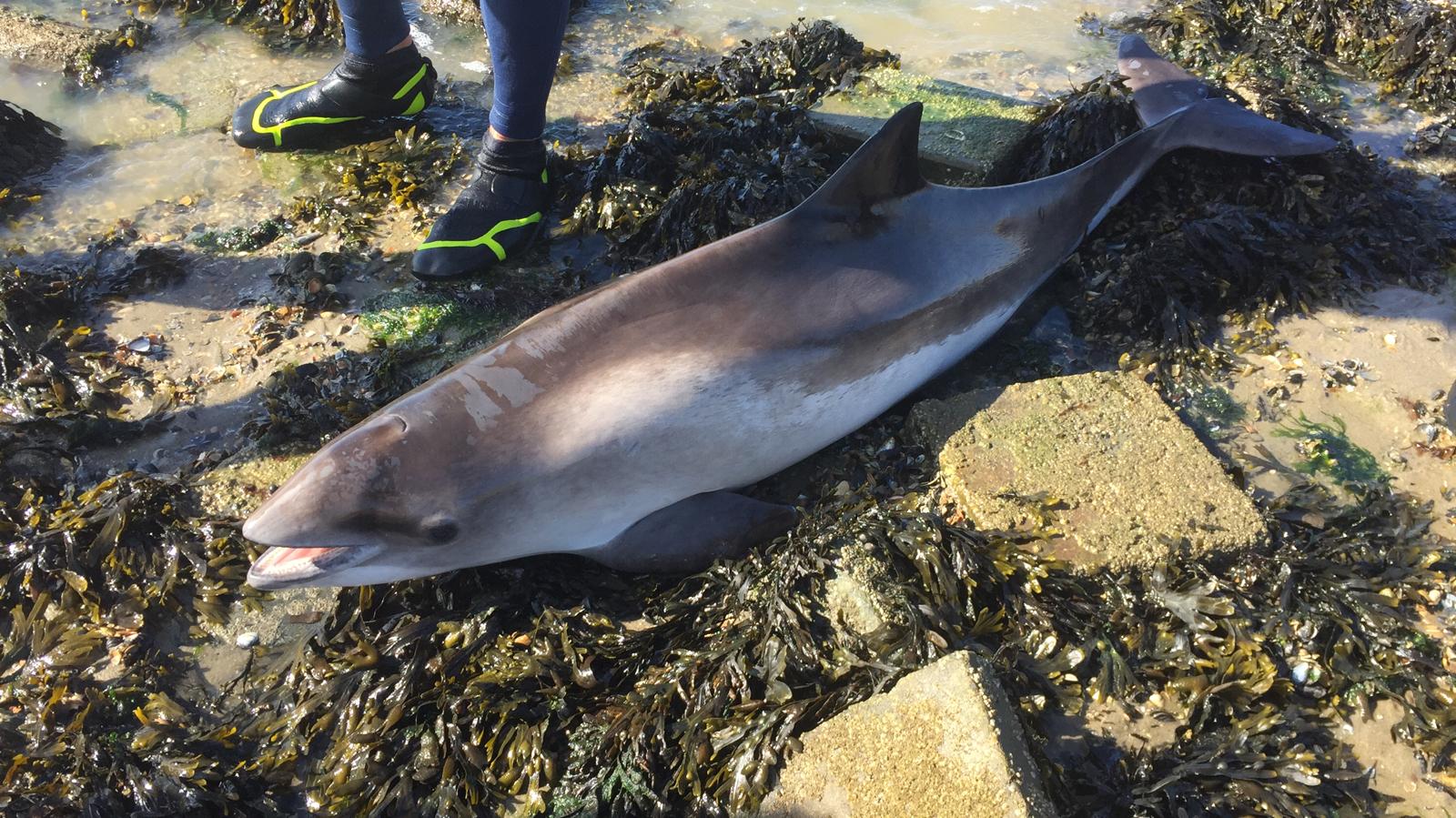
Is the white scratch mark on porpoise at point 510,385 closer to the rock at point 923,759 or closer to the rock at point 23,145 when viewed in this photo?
the rock at point 923,759

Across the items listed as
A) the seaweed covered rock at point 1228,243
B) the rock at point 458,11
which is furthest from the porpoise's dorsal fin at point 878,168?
the rock at point 458,11

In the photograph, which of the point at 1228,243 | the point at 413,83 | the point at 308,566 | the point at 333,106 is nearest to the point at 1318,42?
the point at 1228,243

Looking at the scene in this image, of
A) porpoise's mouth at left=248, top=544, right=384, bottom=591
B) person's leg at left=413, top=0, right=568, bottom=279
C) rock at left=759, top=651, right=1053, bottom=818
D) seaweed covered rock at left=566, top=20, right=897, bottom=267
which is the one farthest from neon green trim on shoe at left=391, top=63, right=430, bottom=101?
rock at left=759, top=651, right=1053, bottom=818

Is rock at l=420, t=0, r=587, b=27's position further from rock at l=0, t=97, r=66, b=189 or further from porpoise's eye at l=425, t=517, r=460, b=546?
porpoise's eye at l=425, t=517, r=460, b=546

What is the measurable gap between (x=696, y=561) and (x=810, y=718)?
0.91 meters

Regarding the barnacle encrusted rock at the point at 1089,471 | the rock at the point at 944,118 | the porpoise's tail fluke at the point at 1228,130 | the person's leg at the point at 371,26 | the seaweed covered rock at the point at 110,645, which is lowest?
the seaweed covered rock at the point at 110,645

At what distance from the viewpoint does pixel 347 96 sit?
6.41 m

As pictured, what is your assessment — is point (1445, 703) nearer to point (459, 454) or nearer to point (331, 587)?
point (459, 454)

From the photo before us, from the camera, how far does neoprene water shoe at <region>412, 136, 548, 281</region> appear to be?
17.6 feet

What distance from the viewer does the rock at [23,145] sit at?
624 cm

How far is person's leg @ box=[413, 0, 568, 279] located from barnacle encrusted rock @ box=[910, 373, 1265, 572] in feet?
Result: 9.21

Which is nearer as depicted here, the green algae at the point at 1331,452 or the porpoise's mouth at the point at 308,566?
the porpoise's mouth at the point at 308,566

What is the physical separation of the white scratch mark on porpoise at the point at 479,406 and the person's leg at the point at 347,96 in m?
3.84

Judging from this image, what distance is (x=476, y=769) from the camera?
3396 mm
